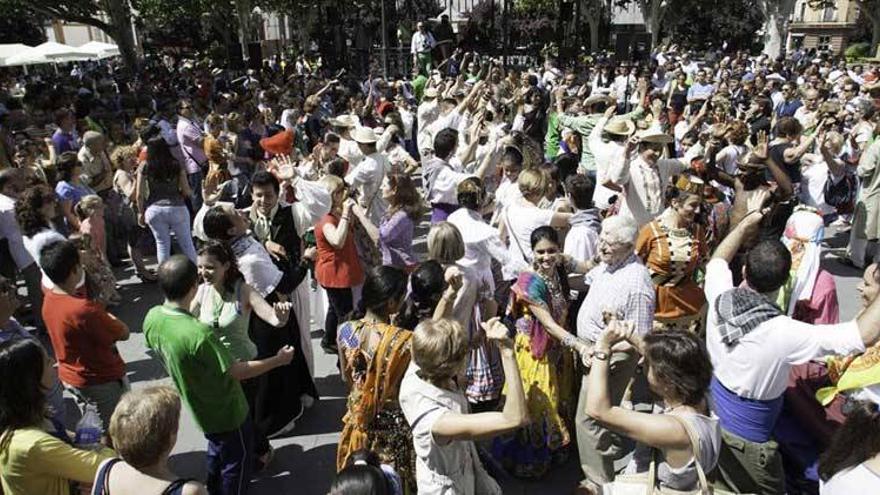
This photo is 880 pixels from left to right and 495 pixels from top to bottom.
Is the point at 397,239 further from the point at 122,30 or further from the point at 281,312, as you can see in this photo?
the point at 122,30

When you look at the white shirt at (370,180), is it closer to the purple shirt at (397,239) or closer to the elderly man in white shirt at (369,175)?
the elderly man in white shirt at (369,175)

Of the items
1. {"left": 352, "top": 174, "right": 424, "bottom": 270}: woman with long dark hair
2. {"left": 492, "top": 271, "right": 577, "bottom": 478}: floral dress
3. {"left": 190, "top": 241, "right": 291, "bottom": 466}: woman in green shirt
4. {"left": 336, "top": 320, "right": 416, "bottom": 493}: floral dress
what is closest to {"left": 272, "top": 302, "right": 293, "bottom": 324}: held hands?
{"left": 190, "top": 241, "right": 291, "bottom": 466}: woman in green shirt

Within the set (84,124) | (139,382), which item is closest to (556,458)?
(139,382)

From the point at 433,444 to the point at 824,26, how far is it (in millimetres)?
64179

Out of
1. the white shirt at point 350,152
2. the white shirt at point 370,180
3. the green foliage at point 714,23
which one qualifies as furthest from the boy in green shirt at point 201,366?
the green foliage at point 714,23

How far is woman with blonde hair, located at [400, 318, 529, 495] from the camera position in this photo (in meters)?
2.45

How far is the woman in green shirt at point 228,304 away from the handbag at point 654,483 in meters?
1.97

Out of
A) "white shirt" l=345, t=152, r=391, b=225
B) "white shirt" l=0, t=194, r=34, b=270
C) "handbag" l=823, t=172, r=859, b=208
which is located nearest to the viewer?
"white shirt" l=0, t=194, r=34, b=270

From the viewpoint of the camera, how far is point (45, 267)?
3477 millimetres

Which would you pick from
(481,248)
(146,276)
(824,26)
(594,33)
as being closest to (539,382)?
(481,248)

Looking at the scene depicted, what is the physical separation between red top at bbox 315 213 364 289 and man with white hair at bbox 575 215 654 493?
6.64ft

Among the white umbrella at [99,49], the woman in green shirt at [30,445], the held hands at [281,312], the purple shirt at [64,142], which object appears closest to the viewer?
the woman in green shirt at [30,445]

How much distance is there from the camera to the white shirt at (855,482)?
2160 mm

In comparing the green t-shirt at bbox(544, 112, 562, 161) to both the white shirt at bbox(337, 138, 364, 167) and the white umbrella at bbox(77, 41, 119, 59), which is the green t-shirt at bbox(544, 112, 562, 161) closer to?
the white shirt at bbox(337, 138, 364, 167)
